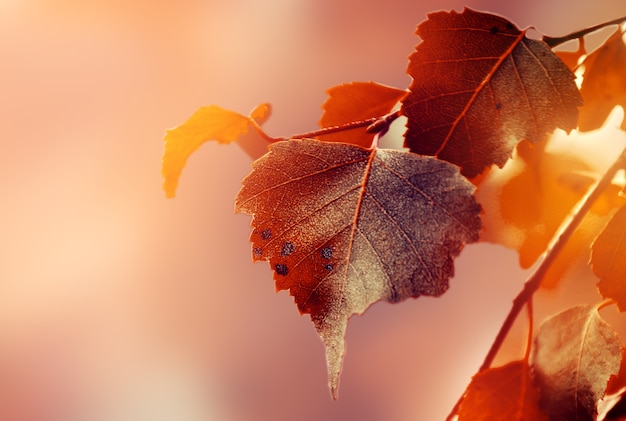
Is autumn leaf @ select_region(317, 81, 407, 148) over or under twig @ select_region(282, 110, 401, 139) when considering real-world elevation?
over

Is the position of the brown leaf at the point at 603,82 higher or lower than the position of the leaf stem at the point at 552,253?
higher

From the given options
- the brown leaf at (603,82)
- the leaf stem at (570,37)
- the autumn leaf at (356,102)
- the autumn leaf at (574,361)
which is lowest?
the autumn leaf at (574,361)
